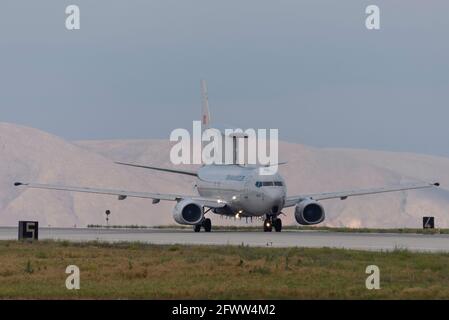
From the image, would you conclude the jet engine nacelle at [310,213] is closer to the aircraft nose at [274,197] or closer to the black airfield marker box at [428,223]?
the aircraft nose at [274,197]

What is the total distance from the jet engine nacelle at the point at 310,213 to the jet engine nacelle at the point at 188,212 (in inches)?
262

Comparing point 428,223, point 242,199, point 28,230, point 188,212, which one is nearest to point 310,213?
point 242,199

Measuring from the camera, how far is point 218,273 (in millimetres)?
41625

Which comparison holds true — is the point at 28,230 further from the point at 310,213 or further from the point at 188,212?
the point at 310,213

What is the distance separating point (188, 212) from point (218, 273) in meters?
39.9

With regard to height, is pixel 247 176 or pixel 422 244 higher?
pixel 247 176

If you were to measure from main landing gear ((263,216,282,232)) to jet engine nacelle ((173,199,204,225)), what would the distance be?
420 cm

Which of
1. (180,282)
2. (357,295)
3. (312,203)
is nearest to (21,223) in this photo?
(312,203)

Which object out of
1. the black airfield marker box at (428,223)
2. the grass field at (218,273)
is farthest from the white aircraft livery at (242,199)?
the grass field at (218,273)

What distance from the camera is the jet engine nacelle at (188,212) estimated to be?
80812mm

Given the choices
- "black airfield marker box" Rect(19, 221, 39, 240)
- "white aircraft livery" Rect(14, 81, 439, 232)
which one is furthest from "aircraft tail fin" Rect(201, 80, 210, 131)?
"black airfield marker box" Rect(19, 221, 39, 240)
